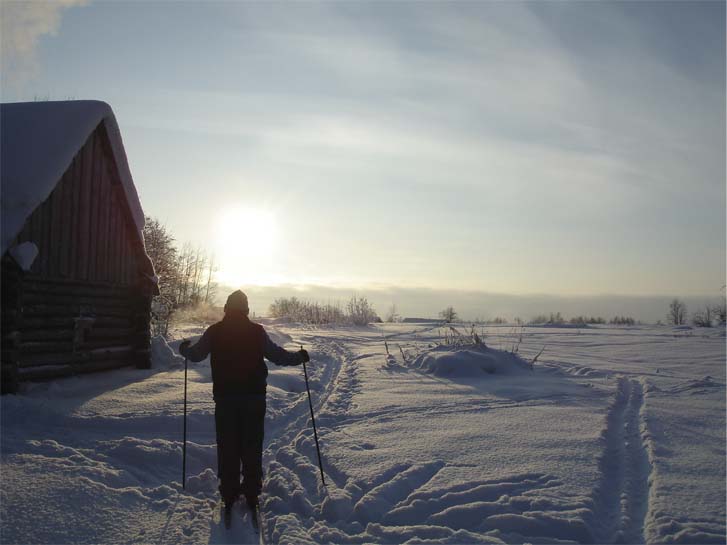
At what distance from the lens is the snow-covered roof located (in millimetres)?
8852

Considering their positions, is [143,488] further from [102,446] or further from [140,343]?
[140,343]

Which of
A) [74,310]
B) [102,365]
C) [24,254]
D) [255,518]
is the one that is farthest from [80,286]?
[255,518]

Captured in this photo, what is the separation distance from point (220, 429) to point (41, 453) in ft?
7.87

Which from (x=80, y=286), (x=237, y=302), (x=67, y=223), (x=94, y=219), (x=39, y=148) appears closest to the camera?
(x=237, y=302)

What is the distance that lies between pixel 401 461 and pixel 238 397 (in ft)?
6.05

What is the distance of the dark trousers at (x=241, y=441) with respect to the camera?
16.4ft

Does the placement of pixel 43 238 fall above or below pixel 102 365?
above

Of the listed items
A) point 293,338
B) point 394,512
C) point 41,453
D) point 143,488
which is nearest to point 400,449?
point 394,512

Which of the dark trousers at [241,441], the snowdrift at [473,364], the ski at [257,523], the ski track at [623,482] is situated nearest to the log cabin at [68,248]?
the dark trousers at [241,441]

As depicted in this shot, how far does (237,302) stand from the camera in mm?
5324

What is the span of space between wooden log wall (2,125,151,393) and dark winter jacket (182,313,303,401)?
5.34 m

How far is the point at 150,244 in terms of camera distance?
2353 cm

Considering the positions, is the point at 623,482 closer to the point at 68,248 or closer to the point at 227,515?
the point at 227,515

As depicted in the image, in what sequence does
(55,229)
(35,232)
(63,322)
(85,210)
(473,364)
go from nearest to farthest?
(35,232), (55,229), (63,322), (85,210), (473,364)
